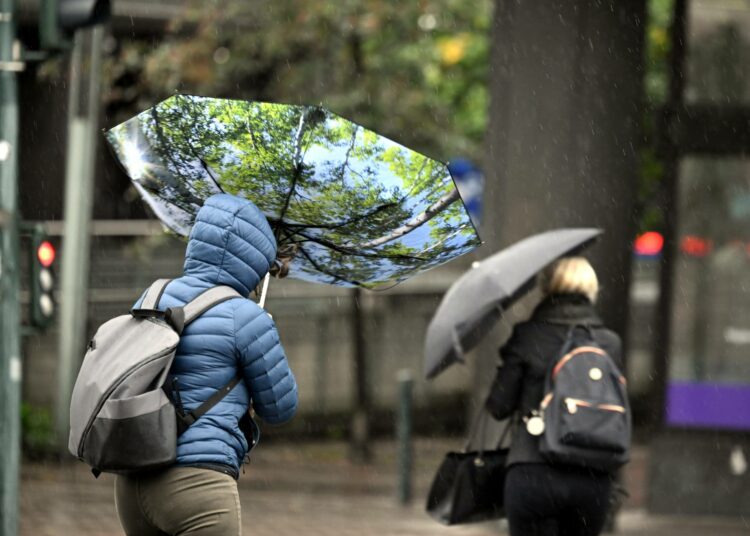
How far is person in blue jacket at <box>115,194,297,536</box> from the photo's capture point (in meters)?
4.31

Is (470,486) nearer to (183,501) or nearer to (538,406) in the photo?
(538,406)

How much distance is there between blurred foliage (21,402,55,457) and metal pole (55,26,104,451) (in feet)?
0.97

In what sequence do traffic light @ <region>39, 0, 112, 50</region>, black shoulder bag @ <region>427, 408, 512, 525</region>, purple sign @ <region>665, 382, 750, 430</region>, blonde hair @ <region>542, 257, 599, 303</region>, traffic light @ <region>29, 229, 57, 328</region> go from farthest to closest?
purple sign @ <region>665, 382, 750, 430</region>, traffic light @ <region>29, 229, 57, 328</region>, traffic light @ <region>39, 0, 112, 50</region>, black shoulder bag @ <region>427, 408, 512, 525</region>, blonde hair @ <region>542, 257, 599, 303</region>

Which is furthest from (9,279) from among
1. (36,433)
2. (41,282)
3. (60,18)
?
(36,433)

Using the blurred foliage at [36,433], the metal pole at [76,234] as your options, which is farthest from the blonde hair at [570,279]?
the blurred foliage at [36,433]

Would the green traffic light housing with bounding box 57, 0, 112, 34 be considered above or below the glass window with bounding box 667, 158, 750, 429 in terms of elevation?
above

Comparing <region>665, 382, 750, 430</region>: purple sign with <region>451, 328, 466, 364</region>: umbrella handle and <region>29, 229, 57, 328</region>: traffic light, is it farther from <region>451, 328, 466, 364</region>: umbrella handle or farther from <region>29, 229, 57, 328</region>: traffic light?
<region>29, 229, 57, 328</region>: traffic light

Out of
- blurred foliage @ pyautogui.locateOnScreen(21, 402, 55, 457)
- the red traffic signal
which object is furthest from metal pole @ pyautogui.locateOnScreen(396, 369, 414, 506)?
blurred foliage @ pyautogui.locateOnScreen(21, 402, 55, 457)

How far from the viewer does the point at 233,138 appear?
467cm

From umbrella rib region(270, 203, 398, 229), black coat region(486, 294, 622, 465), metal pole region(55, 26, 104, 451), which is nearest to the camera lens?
umbrella rib region(270, 203, 398, 229)

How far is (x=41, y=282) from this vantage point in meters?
8.12

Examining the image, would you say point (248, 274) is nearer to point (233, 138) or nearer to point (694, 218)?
point (233, 138)

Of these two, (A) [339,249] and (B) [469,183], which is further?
(B) [469,183]

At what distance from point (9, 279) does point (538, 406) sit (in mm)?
3206
